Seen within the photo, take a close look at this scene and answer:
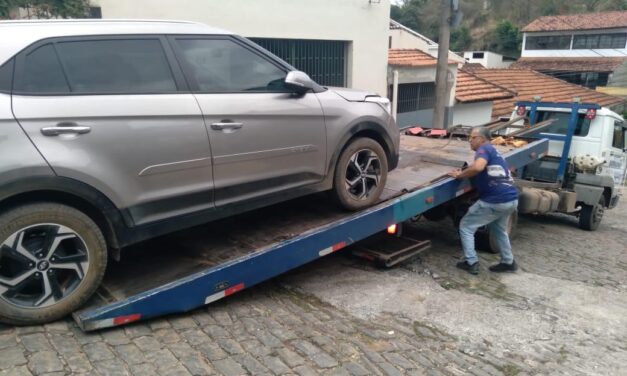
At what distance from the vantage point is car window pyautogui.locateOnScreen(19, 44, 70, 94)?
2877 mm

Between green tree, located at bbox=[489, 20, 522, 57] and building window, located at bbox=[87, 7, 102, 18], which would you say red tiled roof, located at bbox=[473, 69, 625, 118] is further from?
green tree, located at bbox=[489, 20, 522, 57]

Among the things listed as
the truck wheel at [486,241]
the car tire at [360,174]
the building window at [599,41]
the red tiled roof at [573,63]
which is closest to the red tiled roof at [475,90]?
the truck wheel at [486,241]

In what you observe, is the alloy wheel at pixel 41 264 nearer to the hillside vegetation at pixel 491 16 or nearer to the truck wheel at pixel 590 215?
the truck wheel at pixel 590 215

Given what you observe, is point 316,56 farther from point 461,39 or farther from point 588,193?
point 461,39

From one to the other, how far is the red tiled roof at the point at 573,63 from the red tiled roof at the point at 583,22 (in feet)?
7.98

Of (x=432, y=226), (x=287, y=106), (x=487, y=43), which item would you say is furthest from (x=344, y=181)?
(x=487, y=43)

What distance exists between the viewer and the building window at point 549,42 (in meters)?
41.2

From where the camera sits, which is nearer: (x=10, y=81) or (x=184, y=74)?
(x=10, y=81)

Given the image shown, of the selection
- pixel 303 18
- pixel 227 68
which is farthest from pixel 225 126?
pixel 303 18

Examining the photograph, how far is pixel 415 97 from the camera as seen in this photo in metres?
15.0

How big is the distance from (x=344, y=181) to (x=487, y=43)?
51.5 m

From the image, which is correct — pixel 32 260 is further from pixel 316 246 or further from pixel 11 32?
pixel 316 246

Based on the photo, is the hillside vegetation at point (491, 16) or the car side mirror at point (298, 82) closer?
the car side mirror at point (298, 82)

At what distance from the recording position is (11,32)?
2916mm
